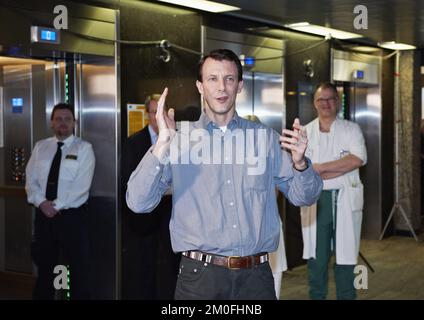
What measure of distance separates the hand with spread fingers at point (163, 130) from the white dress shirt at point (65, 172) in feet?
8.50

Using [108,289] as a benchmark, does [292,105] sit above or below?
above

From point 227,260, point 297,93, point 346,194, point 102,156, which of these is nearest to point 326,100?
point 346,194

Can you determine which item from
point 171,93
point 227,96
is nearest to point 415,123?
point 171,93

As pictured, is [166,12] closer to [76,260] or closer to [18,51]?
[18,51]

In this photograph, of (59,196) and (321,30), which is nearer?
(59,196)

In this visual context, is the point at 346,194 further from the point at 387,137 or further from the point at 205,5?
the point at 387,137

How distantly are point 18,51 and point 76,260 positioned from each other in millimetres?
1664

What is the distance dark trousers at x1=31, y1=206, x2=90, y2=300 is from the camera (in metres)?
5.40

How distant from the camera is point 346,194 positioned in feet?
18.8

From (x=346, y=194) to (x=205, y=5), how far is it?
2098 mm

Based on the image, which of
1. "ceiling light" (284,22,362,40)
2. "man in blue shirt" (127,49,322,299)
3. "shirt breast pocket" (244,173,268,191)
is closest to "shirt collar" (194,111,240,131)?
"man in blue shirt" (127,49,322,299)

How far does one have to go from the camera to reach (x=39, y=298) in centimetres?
545

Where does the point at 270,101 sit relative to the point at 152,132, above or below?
above
